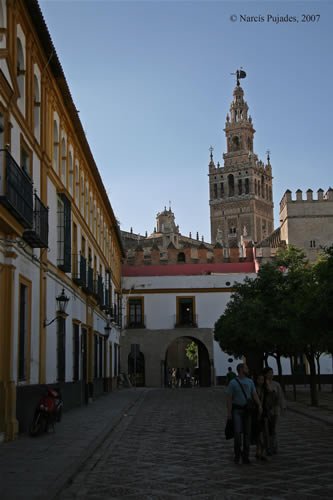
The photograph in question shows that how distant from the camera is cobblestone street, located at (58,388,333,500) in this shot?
8594 mm

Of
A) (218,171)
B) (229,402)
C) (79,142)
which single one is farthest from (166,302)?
(218,171)

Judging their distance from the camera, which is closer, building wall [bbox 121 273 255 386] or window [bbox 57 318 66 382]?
window [bbox 57 318 66 382]

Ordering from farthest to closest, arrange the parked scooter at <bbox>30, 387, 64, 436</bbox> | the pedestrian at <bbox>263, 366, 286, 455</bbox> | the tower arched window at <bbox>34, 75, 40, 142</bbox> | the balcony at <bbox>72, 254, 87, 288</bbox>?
1. the balcony at <bbox>72, 254, 87, 288</bbox>
2. the tower arched window at <bbox>34, 75, 40, 142</bbox>
3. the parked scooter at <bbox>30, 387, 64, 436</bbox>
4. the pedestrian at <bbox>263, 366, 286, 455</bbox>

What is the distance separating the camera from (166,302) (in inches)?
1966

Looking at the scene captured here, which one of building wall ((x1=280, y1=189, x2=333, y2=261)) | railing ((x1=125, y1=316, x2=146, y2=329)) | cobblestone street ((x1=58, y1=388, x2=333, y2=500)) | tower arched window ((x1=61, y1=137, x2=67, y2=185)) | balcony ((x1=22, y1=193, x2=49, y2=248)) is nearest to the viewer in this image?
cobblestone street ((x1=58, y1=388, x2=333, y2=500))

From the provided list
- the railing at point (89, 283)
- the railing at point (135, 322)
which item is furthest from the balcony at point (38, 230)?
the railing at point (135, 322)

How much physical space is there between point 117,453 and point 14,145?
6.22 m

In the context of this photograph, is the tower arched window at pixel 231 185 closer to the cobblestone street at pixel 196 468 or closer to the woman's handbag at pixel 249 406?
the cobblestone street at pixel 196 468

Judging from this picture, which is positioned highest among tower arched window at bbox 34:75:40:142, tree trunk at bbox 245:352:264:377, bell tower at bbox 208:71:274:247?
bell tower at bbox 208:71:274:247

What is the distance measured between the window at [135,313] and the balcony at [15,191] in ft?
117

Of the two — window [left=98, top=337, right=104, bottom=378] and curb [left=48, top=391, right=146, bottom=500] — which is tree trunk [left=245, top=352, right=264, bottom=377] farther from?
curb [left=48, top=391, right=146, bottom=500]

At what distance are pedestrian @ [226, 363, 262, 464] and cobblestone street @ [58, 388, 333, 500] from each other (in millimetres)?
283

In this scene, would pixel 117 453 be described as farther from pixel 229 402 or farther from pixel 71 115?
pixel 71 115

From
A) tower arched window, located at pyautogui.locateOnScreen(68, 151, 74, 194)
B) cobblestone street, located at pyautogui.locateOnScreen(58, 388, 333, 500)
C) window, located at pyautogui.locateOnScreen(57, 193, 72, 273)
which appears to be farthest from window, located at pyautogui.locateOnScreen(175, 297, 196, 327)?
cobblestone street, located at pyautogui.locateOnScreen(58, 388, 333, 500)
